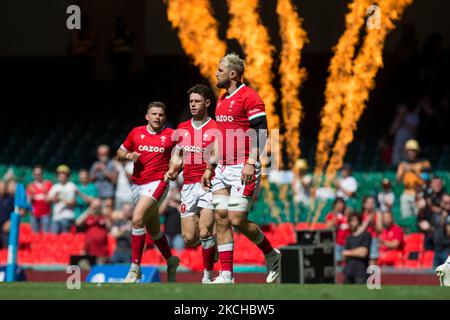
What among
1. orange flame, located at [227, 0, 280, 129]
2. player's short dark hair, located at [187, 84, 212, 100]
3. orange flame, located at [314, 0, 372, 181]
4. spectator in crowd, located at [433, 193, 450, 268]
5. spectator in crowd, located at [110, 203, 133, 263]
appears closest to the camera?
player's short dark hair, located at [187, 84, 212, 100]

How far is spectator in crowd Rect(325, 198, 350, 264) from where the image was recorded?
21719 mm

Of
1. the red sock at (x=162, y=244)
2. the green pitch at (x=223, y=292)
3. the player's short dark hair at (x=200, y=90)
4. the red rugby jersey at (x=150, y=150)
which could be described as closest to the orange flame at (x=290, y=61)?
the red sock at (x=162, y=244)

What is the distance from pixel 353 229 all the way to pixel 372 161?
248 inches

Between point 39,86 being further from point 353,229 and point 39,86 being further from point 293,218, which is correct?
point 353,229

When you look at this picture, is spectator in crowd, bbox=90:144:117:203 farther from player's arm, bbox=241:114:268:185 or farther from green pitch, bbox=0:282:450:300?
green pitch, bbox=0:282:450:300

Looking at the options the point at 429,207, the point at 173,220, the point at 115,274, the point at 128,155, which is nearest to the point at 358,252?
the point at 429,207

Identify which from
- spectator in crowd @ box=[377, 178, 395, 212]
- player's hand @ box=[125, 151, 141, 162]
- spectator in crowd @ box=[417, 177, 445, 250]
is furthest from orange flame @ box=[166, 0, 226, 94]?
player's hand @ box=[125, 151, 141, 162]

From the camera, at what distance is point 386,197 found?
22562 mm

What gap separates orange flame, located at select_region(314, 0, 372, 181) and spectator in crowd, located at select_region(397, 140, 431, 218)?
14.9ft

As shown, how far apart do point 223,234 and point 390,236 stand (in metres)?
7.84

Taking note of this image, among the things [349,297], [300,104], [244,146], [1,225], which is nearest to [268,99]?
[300,104]

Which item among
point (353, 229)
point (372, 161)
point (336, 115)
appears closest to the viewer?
point (353, 229)

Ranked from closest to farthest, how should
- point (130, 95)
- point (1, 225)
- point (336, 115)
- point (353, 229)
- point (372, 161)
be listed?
point (353, 229)
point (1, 225)
point (372, 161)
point (336, 115)
point (130, 95)
